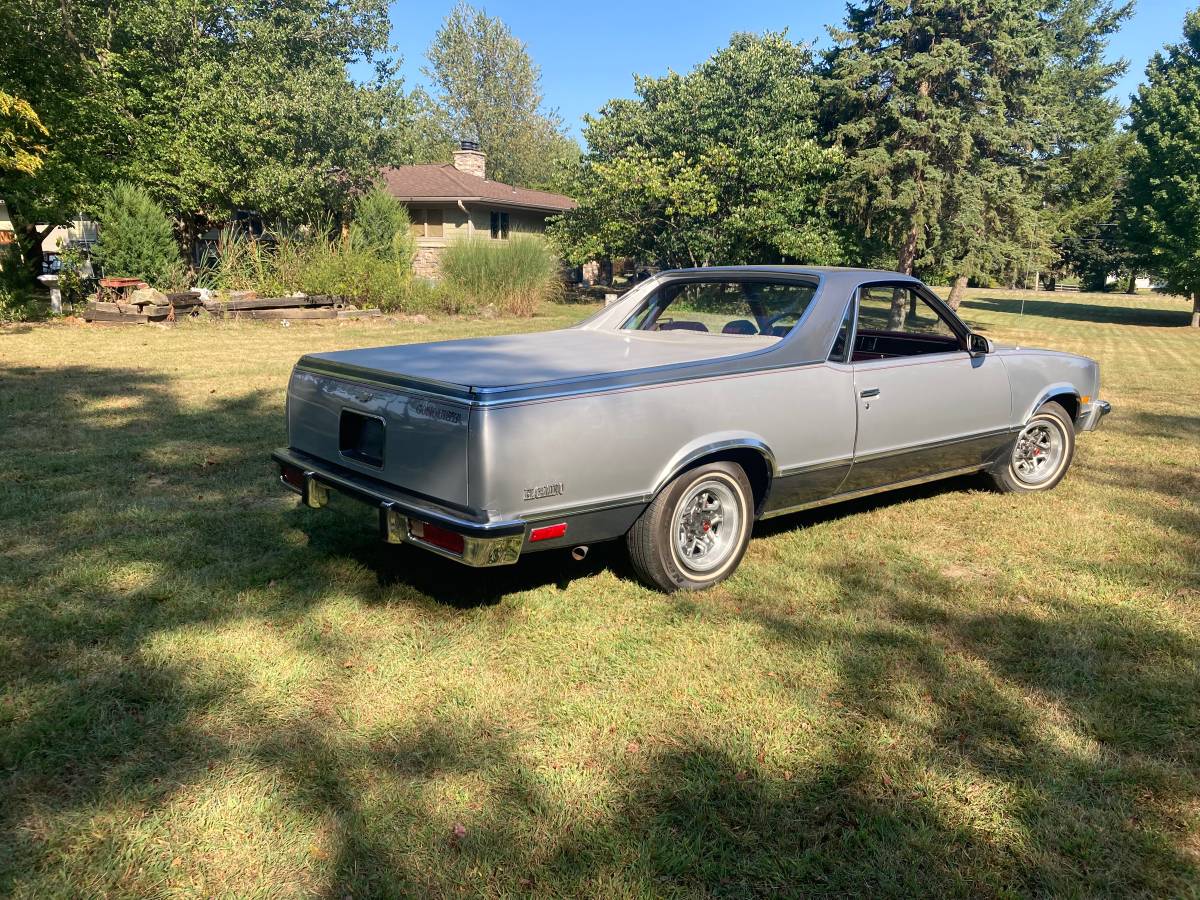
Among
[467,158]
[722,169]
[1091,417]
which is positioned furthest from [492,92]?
[1091,417]

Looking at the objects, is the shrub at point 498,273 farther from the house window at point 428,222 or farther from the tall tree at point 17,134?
the house window at point 428,222

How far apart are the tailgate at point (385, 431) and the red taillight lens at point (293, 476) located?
112 mm

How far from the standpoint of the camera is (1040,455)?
20.0 feet

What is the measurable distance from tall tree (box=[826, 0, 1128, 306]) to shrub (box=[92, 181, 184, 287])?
56.5 feet

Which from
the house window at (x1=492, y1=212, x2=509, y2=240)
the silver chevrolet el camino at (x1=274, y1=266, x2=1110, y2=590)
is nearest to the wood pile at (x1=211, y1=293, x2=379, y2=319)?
the silver chevrolet el camino at (x1=274, y1=266, x2=1110, y2=590)

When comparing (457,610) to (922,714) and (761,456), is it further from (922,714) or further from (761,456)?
(922,714)

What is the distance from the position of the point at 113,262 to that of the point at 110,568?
51.0 feet

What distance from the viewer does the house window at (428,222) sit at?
34969mm

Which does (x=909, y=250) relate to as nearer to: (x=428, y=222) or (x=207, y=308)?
(x=207, y=308)

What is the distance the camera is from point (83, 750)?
2777mm

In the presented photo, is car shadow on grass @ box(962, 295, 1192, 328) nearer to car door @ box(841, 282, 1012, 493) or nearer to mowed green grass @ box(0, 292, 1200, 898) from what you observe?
car door @ box(841, 282, 1012, 493)

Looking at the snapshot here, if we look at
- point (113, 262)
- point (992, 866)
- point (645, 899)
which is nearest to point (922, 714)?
point (992, 866)

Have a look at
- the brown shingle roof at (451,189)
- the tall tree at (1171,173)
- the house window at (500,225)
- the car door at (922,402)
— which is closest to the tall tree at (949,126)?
the tall tree at (1171,173)

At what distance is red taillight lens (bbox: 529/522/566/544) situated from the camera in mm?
3408
